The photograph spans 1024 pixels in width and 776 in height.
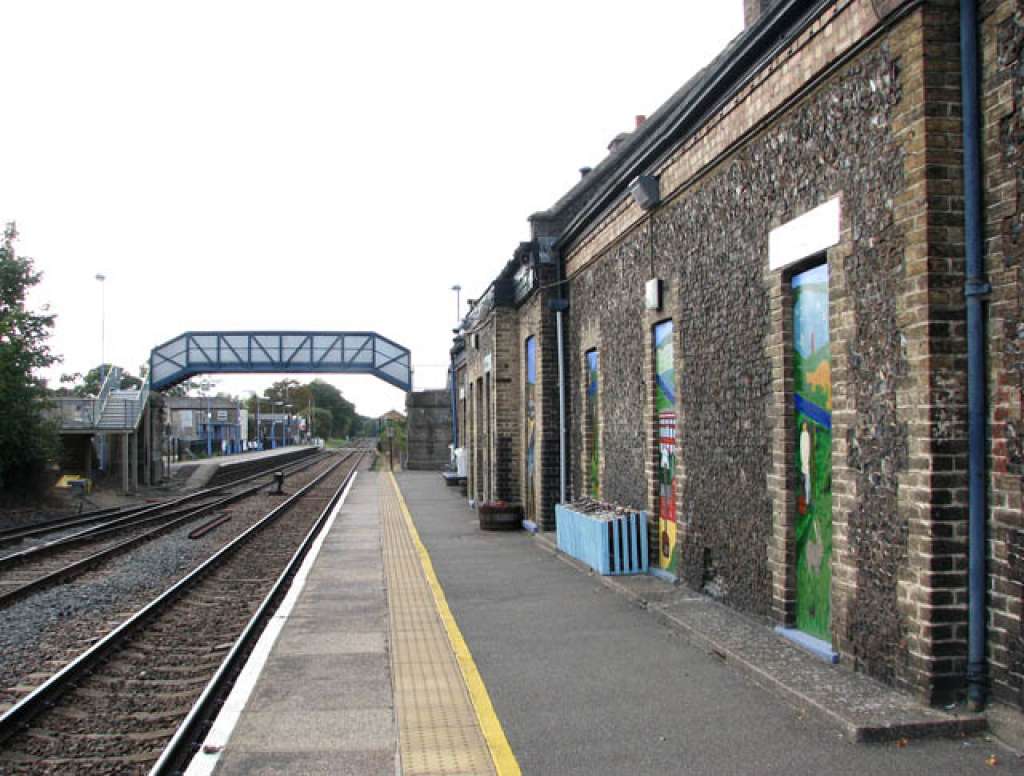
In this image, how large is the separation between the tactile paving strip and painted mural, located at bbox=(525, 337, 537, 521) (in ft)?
19.0

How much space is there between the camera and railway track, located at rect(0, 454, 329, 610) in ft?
39.3

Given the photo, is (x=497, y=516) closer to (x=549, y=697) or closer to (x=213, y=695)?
(x=213, y=695)

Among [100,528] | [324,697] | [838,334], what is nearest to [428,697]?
[324,697]

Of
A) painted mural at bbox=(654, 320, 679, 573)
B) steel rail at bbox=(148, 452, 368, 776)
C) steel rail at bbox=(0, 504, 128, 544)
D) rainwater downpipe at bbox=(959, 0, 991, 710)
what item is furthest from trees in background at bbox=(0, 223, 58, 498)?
rainwater downpipe at bbox=(959, 0, 991, 710)

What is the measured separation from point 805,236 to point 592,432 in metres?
7.00

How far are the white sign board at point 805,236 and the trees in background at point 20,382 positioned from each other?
22216mm

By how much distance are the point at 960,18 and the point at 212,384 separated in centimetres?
12763

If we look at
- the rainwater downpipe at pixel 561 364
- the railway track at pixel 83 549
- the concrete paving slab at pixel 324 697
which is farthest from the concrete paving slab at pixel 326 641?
the rainwater downpipe at pixel 561 364

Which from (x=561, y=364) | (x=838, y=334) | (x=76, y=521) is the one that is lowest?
(x=76, y=521)

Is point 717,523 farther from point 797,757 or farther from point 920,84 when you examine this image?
point 920,84

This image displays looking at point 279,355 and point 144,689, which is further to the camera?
point 279,355

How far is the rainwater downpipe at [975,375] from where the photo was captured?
15.4ft

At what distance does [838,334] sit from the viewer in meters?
5.80

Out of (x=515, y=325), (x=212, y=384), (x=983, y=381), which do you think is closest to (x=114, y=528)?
(x=515, y=325)
